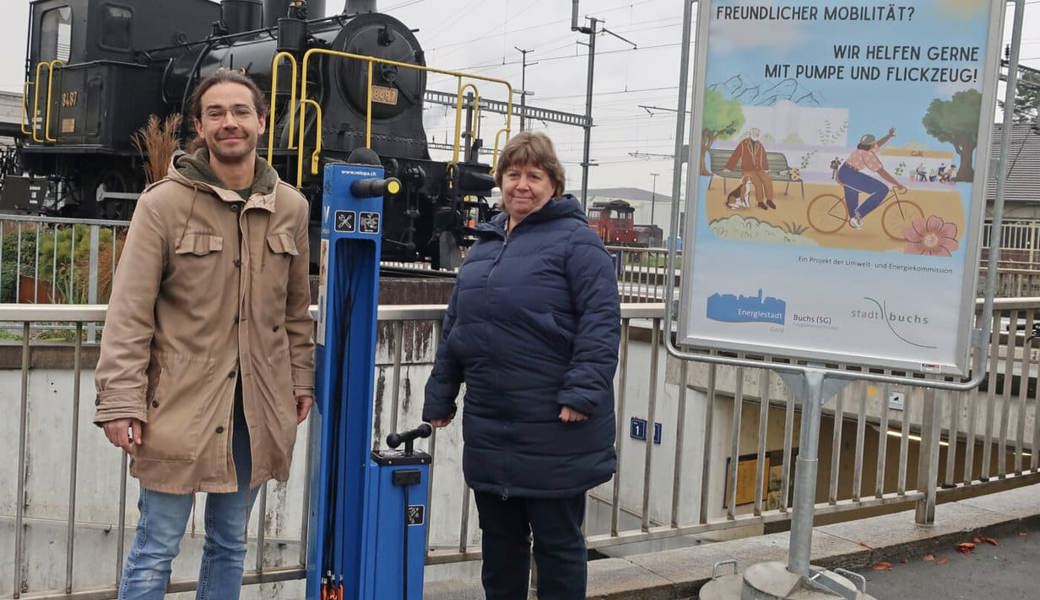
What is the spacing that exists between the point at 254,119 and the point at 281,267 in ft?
1.43

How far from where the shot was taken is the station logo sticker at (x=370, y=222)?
9.78ft

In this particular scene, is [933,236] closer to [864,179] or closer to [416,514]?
[864,179]

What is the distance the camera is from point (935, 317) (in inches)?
125

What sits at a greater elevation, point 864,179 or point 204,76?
point 204,76

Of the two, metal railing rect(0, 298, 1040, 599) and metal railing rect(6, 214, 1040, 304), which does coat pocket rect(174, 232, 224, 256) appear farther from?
metal railing rect(6, 214, 1040, 304)

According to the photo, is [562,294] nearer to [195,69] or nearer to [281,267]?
[281,267]

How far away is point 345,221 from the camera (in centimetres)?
296

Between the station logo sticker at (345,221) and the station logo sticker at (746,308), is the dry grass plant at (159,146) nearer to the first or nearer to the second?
the station logo sticker at (345,221)

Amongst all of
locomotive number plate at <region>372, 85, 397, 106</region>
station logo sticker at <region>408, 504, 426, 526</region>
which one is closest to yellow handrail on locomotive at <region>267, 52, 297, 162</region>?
locomotive number plate at <region>372, 85, 397, 106</region>

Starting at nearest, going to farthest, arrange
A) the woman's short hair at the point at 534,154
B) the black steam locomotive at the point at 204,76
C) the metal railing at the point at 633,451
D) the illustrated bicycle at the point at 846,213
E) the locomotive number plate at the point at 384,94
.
→ the woman's short hair at the point at 534,154
the illustrated bicycle at the point at 846,213
the metal railing at the point at 633,451
the black steam locomotive at the point at 204,76
the locomotive number plate at the point at 384,94

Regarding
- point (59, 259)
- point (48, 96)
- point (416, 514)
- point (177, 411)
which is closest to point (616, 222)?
point (48, 96)

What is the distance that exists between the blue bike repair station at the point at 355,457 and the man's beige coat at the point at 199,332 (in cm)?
13

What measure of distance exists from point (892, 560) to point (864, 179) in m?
2.22

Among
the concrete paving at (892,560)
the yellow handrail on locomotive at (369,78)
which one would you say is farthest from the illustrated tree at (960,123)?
the yellow handrail on locomotive at (369,78)
